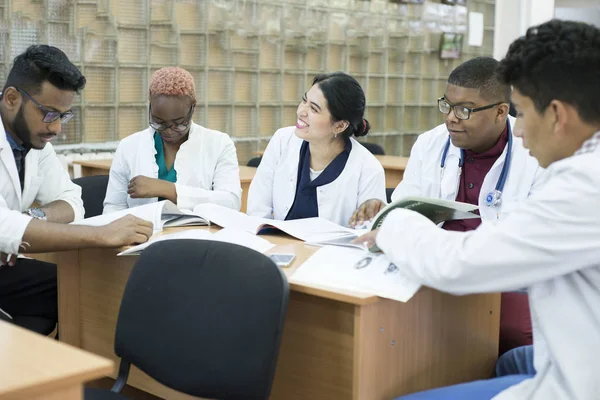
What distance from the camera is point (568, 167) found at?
1.29 m

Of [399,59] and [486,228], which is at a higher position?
[399,59]

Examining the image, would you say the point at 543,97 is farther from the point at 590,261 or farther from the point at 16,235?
the point at 16,235

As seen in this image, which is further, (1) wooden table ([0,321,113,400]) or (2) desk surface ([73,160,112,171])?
(2) desk surface ([73,160,112,171])

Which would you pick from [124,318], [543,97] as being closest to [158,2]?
[124,318]

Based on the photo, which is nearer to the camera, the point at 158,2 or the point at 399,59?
the point at 158,2

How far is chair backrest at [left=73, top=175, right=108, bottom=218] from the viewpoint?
9.60 feet

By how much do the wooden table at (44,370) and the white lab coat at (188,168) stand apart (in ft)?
5.37

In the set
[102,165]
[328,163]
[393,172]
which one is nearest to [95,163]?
[102,165]

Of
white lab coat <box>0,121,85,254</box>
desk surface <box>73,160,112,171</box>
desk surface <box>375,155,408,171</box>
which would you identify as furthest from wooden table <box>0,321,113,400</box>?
desk surface <box>375,155,408,171</box>

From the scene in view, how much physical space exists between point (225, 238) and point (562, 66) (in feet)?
3.33

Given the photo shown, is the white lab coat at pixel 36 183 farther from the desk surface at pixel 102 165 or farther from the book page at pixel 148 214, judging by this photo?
the desk surface at pixel 102 165

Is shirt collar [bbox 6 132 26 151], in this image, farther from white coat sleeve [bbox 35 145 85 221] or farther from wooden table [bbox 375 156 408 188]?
wooden table [bbox 375 156 408 188]

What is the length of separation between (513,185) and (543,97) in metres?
1.15

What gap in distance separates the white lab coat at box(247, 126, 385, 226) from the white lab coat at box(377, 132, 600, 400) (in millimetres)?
1287
